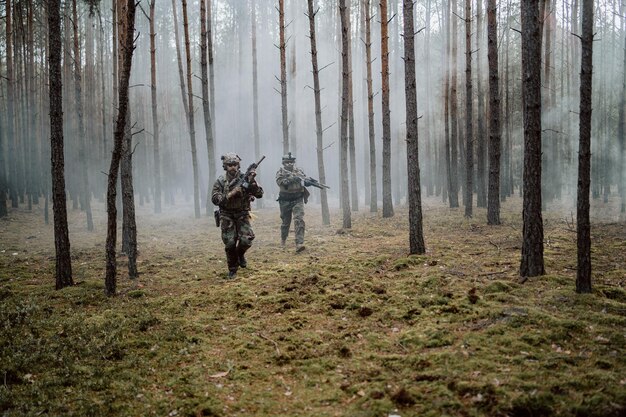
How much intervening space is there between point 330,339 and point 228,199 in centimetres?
415

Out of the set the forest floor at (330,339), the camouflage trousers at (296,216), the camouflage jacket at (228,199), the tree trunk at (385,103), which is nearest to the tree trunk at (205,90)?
the tree trunk at (385,103)

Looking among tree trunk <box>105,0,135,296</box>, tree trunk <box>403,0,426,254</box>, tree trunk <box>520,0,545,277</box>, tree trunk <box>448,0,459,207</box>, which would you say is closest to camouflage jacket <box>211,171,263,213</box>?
tree trunk <box>105,0,135,296</box>

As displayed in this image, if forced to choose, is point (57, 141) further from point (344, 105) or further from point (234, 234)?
point (344, 105)

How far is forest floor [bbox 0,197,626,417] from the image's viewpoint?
3.60 m

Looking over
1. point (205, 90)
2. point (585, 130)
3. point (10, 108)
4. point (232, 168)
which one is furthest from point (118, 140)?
point (10, 108)

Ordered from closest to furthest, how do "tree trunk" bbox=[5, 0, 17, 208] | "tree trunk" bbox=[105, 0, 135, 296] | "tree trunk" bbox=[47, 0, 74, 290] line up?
1. "tree trunk" bbox=[105, 0, 135, 296]
2. "tree trunk" bbox=[47, 0, 74, 290]
3. "tree trunk" bbox=[5, 0, 17, 208]

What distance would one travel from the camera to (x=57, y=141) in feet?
24.1

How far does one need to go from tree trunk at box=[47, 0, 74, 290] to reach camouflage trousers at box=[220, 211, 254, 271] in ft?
9.15

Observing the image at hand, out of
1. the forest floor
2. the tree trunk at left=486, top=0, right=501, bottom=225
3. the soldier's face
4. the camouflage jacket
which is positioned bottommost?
the forest floor

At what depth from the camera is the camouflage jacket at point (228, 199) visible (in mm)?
8320

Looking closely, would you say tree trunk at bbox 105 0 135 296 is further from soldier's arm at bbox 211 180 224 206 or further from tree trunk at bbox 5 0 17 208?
tree trunk at bbox 5 0 17 208

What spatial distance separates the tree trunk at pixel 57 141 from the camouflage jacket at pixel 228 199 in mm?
2686

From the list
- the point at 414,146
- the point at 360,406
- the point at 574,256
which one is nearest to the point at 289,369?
the point at 360,406

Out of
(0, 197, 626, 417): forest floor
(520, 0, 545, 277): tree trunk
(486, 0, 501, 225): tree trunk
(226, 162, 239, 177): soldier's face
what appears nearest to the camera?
(0, 197, 626, 417): forest floor
